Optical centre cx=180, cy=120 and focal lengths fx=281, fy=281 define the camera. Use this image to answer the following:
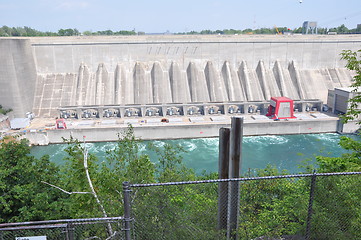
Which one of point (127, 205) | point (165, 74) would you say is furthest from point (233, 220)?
point (165, 74)

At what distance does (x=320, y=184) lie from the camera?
22.6ft

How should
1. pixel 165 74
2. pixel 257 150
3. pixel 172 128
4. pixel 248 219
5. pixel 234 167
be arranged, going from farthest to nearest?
pixel 165 74 → pixel 172 128 → pixel 257 150 → pixel 248 219 → pixel 234 167

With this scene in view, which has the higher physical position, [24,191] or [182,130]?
[24,191]

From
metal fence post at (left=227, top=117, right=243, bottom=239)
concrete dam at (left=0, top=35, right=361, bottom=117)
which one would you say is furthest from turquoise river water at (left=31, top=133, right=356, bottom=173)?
metal fence post at (left=227, top=117, right=243, bottom=239)

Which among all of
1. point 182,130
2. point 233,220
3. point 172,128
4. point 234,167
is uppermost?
point 234,167

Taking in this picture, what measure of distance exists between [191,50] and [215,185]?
35062 mm

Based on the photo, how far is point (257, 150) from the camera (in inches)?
1136

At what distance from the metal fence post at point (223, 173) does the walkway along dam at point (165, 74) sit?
99.6 feet

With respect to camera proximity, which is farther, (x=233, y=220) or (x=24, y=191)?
(x=24, y=191)

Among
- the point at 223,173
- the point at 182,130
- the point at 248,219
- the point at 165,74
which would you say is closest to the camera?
the point at 223,173

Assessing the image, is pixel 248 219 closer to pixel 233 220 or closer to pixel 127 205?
pixel 233 220

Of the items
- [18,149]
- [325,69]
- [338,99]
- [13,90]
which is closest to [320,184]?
[18,149]

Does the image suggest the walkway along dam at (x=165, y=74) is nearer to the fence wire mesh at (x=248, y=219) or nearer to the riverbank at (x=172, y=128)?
the riverbank at (x=172, y=128)

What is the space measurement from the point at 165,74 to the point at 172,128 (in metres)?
13.5
